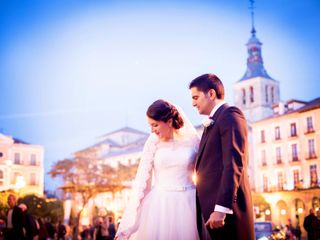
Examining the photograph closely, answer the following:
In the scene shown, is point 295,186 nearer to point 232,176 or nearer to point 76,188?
point 76,188

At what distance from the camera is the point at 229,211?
3.42 meters

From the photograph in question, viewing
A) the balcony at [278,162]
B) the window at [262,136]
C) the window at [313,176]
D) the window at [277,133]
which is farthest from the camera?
the window at [262,136]

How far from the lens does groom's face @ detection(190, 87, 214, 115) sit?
3887 millimetres

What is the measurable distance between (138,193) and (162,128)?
0.63 m

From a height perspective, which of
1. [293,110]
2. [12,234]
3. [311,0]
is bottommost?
[12,234]

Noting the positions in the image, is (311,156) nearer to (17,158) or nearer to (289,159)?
(289,159)

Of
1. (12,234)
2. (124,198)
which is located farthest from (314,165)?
(12,234)

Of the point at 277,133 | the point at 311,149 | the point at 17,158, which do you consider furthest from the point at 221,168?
the point at 17,158

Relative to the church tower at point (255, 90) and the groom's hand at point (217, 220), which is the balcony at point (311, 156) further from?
the groom's hand at point (217, 220)

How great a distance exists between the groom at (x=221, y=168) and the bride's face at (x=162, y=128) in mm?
729

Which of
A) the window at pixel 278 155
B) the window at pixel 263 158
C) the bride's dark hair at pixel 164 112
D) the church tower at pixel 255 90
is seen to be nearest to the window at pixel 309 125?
the window at pixel 278 155

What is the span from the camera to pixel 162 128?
466 centimetres

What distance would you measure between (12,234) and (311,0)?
53.1 metres

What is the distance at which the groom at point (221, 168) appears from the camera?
344 centimetres
